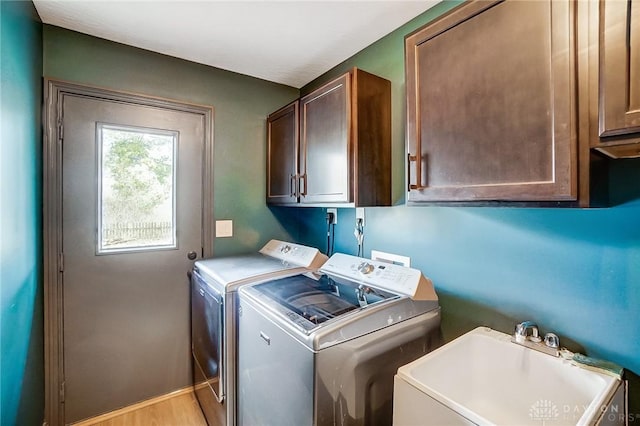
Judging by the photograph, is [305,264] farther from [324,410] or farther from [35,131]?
[35,131]

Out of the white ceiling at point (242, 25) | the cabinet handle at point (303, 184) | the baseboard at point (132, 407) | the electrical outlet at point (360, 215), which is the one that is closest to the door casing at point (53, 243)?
the baseboard at point (132, 407)

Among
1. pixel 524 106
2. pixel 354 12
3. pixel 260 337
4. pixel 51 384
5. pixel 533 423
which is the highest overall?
pixel 354 12

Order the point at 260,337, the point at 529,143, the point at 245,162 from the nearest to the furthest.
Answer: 1. the point at 529,143
2. the point at 260,337
3. the point at 245,162

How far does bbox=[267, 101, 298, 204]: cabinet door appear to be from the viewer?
6.68 feet

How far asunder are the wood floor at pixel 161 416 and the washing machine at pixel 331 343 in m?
0.61

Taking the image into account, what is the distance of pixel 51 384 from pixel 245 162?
1.82 m

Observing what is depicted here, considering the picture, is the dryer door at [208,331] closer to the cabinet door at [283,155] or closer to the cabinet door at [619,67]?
the cabinet door at [283,155]

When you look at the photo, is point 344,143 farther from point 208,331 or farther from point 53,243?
point 53,243

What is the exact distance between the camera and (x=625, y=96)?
71cm

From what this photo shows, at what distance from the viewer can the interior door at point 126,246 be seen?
5.92 feet

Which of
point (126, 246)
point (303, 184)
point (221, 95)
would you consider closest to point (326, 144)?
point (303, 184)

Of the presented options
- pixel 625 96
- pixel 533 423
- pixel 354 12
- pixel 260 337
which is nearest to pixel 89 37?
pixel 354 12

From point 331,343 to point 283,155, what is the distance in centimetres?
146

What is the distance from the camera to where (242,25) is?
5.53ft
